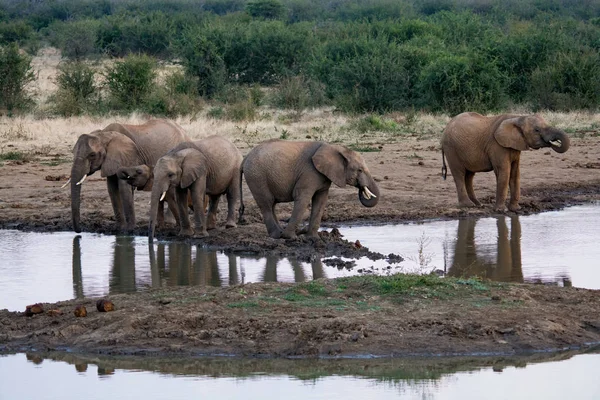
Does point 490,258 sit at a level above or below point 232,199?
below

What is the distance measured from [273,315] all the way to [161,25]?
41.8 meters

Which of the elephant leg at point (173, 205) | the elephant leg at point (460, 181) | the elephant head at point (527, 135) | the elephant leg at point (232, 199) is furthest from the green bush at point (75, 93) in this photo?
the elephant head at point (527, 135)

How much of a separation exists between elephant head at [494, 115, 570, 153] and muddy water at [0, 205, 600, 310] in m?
1.12

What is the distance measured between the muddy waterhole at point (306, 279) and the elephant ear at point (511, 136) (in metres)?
0.98

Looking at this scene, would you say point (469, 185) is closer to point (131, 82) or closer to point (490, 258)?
point (490, 258)

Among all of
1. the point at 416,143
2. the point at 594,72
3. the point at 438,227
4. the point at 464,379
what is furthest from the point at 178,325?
the point at 594,72

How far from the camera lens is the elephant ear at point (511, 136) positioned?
14.1m

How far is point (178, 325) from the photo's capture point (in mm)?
7680

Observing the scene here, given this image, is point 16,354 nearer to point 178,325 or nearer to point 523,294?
point 178,325

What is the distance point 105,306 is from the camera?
802cm

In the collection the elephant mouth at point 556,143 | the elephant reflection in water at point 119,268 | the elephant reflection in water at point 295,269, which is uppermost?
the elephant mouth at point 556,143

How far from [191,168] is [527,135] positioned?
4683 mm

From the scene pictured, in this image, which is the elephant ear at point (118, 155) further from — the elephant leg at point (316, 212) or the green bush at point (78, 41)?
the green bush at point (78, 41)

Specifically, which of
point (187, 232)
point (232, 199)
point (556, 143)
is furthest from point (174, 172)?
point (556, 143)
